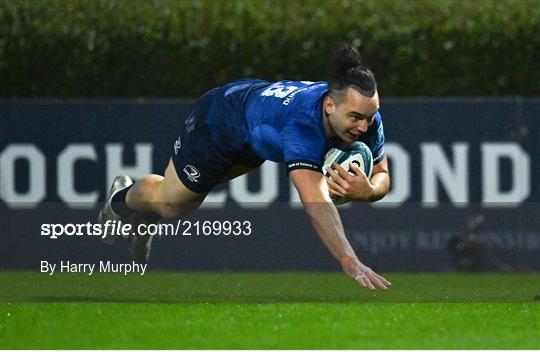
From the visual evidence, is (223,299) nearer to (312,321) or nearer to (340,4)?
(312,321)

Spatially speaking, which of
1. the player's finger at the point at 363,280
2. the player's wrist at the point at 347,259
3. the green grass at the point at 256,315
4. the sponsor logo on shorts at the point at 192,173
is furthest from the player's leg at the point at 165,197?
the player's finger at the point at 363,280

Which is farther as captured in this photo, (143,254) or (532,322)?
(143,254)

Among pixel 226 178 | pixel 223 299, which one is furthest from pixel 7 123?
pixel 223 299

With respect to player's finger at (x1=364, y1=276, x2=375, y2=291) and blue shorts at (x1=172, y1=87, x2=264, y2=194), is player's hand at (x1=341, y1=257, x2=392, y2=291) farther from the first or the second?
blue shorts at (x1=172, y1=87, x2=264, y2=194)

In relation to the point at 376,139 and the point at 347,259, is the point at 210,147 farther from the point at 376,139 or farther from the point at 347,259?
the point at 347,259

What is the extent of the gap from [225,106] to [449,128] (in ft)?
12.2

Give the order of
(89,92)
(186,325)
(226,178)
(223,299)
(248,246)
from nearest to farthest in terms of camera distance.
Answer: (186,325)
(223,299)
(226,178)
(248,246)
(89,92)

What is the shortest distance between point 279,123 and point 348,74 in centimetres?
55

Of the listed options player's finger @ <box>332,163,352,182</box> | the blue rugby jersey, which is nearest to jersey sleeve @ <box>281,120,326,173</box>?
the blue rugby jersey

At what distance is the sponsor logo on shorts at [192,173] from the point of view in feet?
31.8

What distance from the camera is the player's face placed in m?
8.41

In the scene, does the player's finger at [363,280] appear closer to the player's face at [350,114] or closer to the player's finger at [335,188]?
the player's finger at [335,188]

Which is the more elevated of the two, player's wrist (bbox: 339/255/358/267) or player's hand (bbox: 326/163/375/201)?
player's hand (bbox: 326/163/375/201)

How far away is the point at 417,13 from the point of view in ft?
44.5
